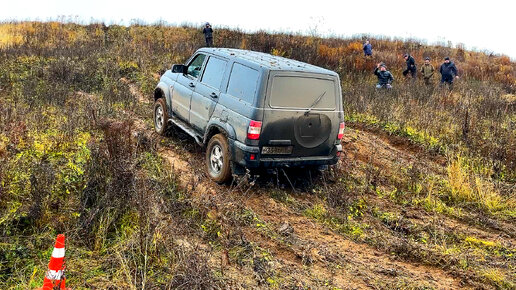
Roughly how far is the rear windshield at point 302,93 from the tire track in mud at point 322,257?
1442 mm

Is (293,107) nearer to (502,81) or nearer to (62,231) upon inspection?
(62,231)

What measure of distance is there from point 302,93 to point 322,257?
2.42m

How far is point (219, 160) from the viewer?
6223 millimetres

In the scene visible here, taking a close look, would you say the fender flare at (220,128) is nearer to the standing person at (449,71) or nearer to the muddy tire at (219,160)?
the muddy tire at (219,160)

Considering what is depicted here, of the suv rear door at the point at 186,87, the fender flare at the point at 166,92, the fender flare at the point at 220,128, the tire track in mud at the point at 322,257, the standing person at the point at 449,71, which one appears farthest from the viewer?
the standing person at the point at 449,71

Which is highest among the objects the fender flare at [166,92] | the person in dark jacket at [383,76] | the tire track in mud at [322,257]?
the person in dark jacket at [383,76]

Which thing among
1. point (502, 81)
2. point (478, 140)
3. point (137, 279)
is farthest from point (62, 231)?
point (502, 81)

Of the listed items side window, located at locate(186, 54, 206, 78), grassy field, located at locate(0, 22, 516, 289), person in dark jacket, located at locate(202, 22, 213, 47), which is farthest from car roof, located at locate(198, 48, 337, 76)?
person in dark jacket, located at locate(202, 22, 213, 47)

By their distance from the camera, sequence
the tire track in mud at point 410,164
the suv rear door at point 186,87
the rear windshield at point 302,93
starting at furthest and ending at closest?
the suv rear door at point 186,87 → the rear windshield at point 302,93 → the tire track in mud at point 410,164

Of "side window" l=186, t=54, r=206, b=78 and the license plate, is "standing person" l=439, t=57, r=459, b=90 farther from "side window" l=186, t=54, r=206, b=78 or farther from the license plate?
the license plate

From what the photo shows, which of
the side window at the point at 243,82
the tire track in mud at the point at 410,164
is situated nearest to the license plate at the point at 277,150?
the side window at the point at 243,82

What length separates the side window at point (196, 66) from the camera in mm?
7238

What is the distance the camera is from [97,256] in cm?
398

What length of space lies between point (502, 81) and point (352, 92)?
34.6 feet
